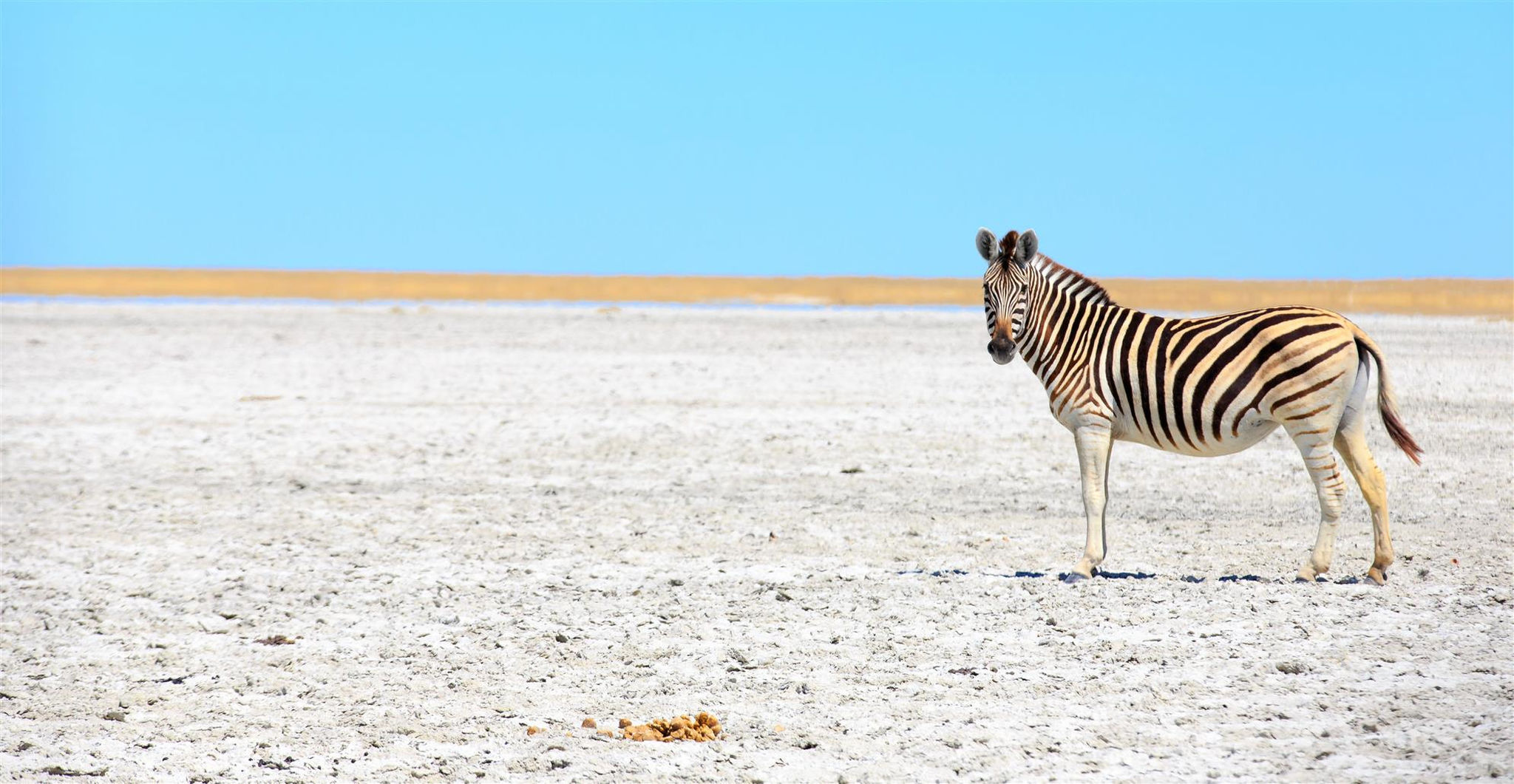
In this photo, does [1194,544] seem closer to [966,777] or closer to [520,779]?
[966,777]

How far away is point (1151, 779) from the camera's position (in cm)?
518

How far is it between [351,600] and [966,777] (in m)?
4.35

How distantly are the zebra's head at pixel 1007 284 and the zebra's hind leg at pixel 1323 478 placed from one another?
5.13 feet

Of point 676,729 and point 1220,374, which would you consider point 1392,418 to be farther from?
point 676,729

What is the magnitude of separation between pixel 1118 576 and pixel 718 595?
7.54ft

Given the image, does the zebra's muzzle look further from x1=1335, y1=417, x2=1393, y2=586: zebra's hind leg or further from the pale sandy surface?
x1=1335, y1=417, x2=1393, y2=586: zebra's hind leg

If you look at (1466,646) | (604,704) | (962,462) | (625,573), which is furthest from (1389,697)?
(962,462)

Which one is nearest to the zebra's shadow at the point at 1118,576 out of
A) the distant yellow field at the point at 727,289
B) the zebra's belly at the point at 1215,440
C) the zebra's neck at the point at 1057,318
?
the zebra's belly at the point at 1215,440

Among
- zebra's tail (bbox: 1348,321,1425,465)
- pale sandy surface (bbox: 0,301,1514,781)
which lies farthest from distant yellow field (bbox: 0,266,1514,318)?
zebra's tail (bbox: 1348,321,1425,465)

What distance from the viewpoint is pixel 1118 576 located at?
8289mm

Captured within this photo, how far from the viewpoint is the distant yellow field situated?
41.5 metres

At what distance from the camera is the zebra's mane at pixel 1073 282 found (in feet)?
27.4

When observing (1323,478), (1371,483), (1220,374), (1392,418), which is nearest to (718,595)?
(1220,374)

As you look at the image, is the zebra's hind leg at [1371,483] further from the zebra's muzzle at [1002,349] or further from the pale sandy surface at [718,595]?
the zebra's muzzle at [1002,349]
